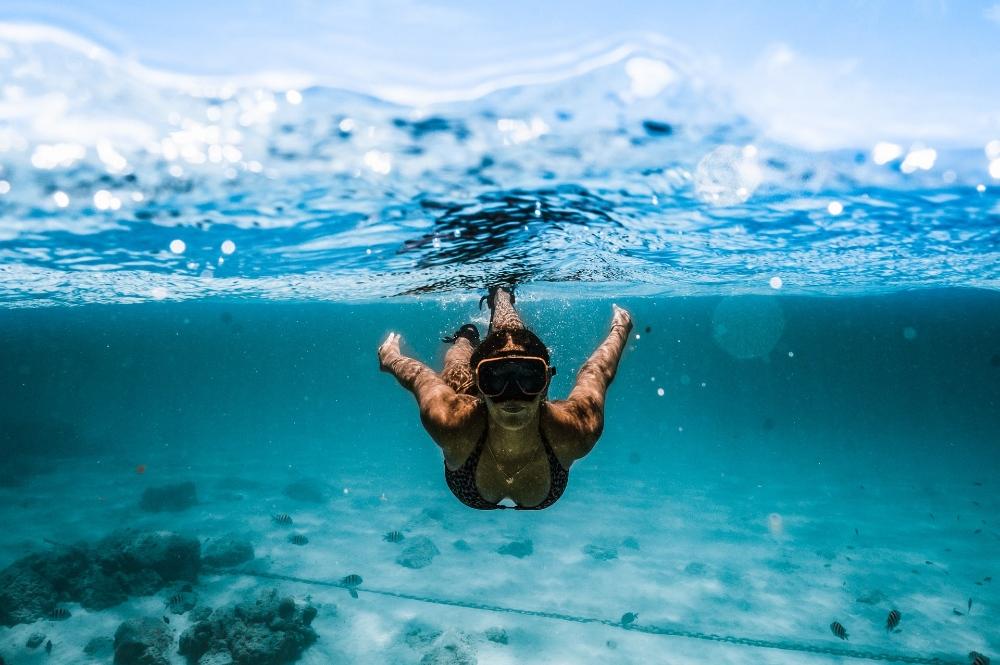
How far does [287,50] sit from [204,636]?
469 inches

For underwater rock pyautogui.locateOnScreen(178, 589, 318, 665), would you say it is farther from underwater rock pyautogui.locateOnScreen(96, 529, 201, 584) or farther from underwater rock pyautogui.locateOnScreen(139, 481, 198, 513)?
underwater rock pyautogui.locateOnScreen(139, 481, 198, 513)

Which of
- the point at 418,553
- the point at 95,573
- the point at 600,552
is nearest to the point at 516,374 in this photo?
the point at 418,553

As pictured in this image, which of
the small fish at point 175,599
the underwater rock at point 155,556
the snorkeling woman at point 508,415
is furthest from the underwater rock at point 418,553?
the snorkeling woman at point 508,415

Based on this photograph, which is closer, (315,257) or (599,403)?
(599,403)

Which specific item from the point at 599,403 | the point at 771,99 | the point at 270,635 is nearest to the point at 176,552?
the point at 270,635

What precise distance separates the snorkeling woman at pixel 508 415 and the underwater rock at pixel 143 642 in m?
10.2

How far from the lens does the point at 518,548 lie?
61.1ft

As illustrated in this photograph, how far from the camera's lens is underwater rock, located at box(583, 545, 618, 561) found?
60.0 ft

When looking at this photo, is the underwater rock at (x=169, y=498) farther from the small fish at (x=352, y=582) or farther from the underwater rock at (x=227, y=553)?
the small fish at (x=352, y=582)

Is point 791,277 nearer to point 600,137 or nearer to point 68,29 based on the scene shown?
point 600,137

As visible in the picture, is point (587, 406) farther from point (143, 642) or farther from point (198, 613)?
point (198, 613)

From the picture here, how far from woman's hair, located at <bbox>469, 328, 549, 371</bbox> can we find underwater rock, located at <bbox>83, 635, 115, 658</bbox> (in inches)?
527

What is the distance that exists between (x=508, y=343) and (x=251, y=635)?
1125 cm

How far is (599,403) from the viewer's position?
4496mm
